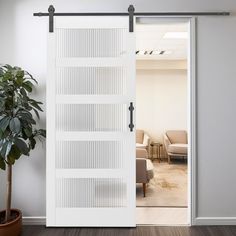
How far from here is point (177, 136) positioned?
6191mm

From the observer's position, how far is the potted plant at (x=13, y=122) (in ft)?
7.17

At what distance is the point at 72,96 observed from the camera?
8.31 ft

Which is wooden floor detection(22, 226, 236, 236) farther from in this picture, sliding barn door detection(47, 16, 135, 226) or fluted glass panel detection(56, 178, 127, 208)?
fluted glass panel detection(56, 178, 127, 208)

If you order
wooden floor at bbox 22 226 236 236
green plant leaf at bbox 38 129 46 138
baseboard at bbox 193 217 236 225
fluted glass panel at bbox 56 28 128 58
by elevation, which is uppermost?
fluted glass panel at bbox 56 28 128 58

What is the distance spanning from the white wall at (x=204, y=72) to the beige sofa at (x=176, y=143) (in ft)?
10.1

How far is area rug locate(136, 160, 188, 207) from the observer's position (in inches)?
134

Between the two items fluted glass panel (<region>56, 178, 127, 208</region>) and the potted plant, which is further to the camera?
fluted glass panel (<region>56, 178, 127, 208</region>)

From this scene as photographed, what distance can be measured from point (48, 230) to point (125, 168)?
3.35 ft

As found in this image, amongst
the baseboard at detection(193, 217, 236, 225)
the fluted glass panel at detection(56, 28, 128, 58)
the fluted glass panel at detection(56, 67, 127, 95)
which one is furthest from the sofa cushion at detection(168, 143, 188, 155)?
the fluted glass panel at detection(56, 28, 128, 58)

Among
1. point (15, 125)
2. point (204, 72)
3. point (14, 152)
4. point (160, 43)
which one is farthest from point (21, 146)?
point (160, 43)

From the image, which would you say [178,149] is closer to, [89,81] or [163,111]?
[163,111]

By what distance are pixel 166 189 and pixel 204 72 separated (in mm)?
2151

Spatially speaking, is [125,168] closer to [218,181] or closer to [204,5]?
[218,181]

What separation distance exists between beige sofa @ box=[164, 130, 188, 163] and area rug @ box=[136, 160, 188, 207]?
363mm
